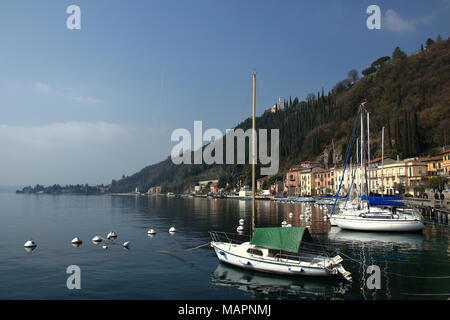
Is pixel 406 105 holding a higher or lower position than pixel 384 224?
higher

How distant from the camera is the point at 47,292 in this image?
2267cm

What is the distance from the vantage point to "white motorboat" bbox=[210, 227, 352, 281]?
2416 centimetres

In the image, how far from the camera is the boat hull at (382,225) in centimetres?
4650

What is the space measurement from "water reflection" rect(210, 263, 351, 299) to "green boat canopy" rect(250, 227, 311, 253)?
210 cm

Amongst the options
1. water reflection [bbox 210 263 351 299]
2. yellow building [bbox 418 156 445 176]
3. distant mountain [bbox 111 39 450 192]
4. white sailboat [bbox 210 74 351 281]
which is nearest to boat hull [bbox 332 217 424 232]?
white sailboat [bbox 210 74 351 281]

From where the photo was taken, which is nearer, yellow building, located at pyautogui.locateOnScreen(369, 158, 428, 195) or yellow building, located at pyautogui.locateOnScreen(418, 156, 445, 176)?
yellow building, located at pyautogui.locateOnScreen(418, 156, 445, 176)

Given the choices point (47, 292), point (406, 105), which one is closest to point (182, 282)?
point (47, 292)

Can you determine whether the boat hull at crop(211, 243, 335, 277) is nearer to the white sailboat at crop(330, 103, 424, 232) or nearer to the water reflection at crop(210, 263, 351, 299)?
the water reflection at crop(210, 263, 351, 299)

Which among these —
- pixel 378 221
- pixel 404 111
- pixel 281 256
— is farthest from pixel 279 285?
pixel 404 111

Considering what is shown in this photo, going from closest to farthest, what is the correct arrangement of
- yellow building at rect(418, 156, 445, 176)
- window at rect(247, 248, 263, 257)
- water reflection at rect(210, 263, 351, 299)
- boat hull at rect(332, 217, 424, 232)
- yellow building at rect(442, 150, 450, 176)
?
water reflection at rect(210, 263, 351, 299) < window at rect(247, 248, 263, 257) < boat hull at rect(332, 217, 424, 232) < yellow building at rect(442, 150, 450, 176) < yellow building at rect(418, 156, 445, 176)

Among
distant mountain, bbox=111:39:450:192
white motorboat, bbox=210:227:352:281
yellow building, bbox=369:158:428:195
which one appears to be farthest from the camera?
distant mountain, bbox=111:39:450:192

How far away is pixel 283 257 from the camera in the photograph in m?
26.0
